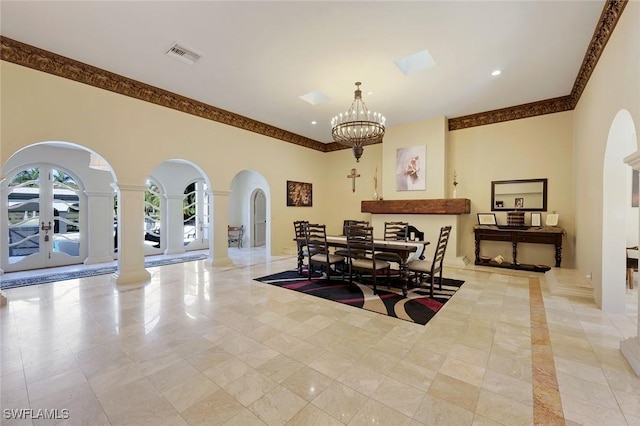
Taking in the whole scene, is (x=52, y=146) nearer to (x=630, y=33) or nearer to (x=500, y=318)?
(x=500, y=318)

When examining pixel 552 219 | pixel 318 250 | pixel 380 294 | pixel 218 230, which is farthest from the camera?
pixel 218 230

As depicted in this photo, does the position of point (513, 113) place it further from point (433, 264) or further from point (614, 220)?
point (433, 264)

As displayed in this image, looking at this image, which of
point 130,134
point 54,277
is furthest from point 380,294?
point 54,277

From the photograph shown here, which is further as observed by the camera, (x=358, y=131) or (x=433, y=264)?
(x=358, y=131)

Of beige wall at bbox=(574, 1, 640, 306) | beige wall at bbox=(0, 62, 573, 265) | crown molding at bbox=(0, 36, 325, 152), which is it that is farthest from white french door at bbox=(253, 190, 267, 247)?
beige wall at bbox=(574, 1, 640, 306)

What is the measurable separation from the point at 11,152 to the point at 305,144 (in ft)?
19.9

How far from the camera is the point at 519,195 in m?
5.68

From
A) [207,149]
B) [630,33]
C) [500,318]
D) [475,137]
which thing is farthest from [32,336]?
[475,137]

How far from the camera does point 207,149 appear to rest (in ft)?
18.9

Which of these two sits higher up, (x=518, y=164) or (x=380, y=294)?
(x=518, y=164)

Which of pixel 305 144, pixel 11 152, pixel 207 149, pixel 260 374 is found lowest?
pixel 260 374

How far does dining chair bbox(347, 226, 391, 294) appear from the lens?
3902mm

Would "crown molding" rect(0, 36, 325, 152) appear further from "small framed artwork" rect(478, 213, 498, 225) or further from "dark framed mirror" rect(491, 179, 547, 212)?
"dark framed mirror" rect(491, 179, 547, 212)

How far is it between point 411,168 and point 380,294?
3.87 metres
